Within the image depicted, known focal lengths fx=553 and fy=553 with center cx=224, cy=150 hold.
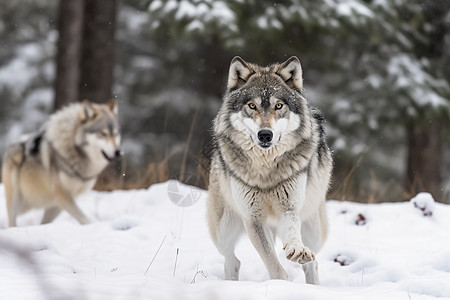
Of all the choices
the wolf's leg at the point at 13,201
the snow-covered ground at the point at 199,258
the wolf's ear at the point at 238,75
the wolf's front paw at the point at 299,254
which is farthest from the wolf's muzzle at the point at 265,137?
the wolf's leg at the point at 13,201

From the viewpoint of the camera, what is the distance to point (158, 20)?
29.4ft

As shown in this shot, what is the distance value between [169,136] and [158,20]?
19.2 feet

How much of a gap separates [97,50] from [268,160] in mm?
6649

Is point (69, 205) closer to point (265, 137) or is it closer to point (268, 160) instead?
point (268, 160)

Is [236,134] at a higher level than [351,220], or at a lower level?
higher

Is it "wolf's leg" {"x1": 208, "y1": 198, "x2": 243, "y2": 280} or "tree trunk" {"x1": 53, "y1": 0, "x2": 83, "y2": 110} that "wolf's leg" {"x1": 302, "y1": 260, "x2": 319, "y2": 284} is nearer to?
"wolf's leg" {"x1": 208, "y1": 198, "x2": 243, "y2": 280}

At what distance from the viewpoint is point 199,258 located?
4910 mm

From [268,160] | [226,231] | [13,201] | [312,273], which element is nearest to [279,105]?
[268,160]

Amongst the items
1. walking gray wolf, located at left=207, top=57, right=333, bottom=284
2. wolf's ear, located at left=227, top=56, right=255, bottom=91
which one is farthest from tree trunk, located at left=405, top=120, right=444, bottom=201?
wolf's ear, located at left=227, top=56, right=255, bottom=91

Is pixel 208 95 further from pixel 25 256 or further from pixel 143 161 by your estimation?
pixel 25 256

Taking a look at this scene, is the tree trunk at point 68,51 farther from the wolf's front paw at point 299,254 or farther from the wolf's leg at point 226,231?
the wolf's front paw at point 299,254

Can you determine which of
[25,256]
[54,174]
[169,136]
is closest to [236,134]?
[25,256]

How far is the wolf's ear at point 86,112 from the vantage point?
7312 mm

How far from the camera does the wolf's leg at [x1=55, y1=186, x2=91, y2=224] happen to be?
6.80 meters
